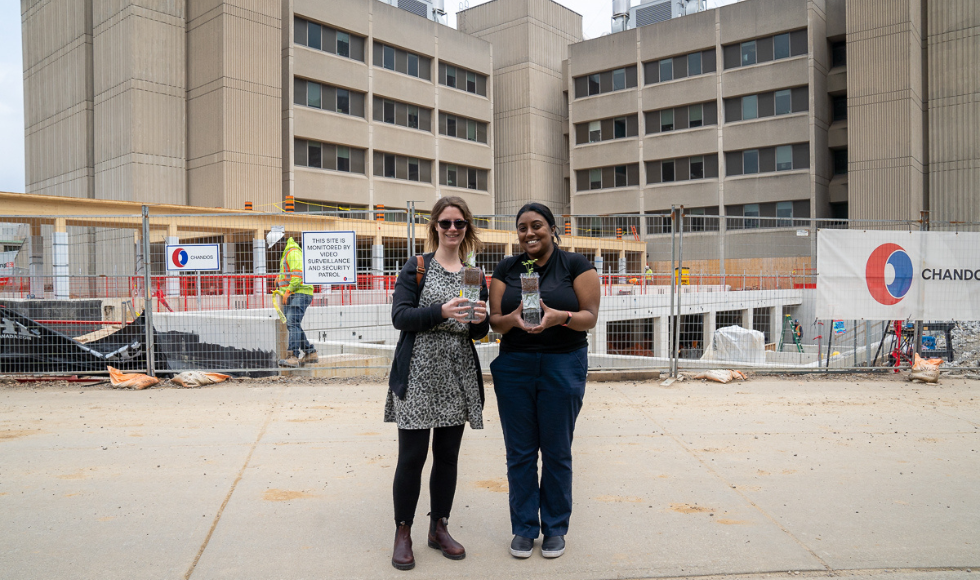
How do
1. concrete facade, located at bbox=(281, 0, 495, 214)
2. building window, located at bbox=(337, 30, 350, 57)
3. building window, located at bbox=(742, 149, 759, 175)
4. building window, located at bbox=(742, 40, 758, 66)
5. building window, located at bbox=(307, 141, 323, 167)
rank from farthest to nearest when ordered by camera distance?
building window, located at bbox=(742, 149, 759, 175)
building window, located at bbox=(742, 40, 758, 66)
building window, located at bbox=(337, 30, 350, 57)
building window, located at bbox=(307, 141, 323, 167)
concrete facade, located at bbox=(281, 0, 495, 214)

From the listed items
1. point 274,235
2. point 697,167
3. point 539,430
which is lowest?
point 539,430

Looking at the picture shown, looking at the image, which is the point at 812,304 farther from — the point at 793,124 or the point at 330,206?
the point at 793,124

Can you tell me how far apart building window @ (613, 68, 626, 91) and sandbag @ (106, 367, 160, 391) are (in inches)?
1758

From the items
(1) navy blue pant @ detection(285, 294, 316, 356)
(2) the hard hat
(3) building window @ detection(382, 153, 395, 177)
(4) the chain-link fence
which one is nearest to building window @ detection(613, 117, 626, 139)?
(3) building window @ detection(382, 153, 395, 177)

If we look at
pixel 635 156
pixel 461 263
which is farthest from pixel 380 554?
pixel 635 156

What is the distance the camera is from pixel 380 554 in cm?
373

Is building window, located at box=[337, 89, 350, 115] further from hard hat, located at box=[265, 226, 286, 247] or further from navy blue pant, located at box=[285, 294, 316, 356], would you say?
navy blue pant, located at box=[285, 294, 316, 356]

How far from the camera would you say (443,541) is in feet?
12.2

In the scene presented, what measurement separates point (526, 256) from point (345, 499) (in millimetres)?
2049

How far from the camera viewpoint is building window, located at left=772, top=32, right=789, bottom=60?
42844 mm

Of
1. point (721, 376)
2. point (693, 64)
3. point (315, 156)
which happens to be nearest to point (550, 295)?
point (721, 376)

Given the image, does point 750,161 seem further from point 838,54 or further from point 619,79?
point 619,79

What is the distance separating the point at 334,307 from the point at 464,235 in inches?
294

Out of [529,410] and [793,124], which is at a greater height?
[793,124]
